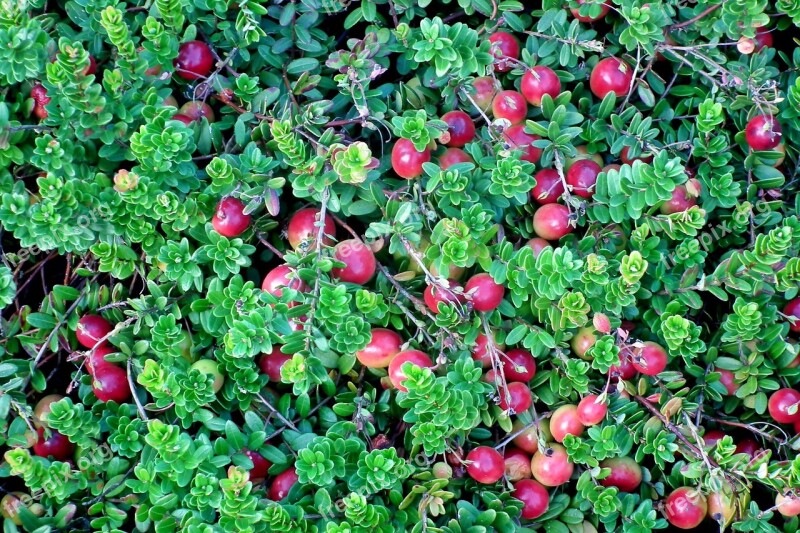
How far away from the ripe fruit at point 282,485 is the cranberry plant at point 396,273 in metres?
0.02

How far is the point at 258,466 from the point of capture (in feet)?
8.04

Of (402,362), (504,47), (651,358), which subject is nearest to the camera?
(402,362)

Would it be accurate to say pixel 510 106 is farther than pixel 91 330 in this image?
Yes

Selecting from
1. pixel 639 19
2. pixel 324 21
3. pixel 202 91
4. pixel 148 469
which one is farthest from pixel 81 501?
pixel 639 19

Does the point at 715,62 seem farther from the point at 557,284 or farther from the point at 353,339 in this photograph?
the point at 353,339

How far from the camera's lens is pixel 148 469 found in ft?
7.81

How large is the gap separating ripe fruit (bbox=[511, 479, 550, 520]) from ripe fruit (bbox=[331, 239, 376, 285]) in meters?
0.95

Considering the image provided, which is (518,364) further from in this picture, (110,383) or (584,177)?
(110,383)

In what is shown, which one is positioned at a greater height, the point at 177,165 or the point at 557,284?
the point at 177,165

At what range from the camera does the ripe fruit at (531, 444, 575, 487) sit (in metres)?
2.54

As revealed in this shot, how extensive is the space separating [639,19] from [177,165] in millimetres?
1715

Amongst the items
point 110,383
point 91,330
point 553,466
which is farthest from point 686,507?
point 91,330

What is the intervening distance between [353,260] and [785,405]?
1.62 metres

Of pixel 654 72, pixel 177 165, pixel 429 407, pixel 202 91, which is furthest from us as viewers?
pixel 654 72
